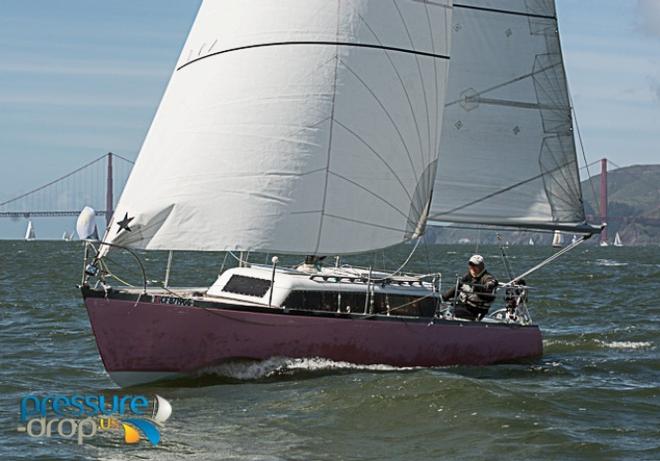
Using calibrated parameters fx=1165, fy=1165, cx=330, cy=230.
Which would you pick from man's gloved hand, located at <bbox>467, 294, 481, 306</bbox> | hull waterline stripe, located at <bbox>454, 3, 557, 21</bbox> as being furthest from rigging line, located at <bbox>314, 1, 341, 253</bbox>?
man's gloved hand, located at <bbox>467, 294, 481, 306</bbox>

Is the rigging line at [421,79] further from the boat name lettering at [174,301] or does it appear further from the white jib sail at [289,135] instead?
the boat name lettering at [174,301]

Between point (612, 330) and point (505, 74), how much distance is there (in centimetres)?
646

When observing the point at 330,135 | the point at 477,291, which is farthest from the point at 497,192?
the point at 330,135

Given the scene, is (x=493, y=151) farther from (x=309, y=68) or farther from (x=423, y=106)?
(x=309, y=68)

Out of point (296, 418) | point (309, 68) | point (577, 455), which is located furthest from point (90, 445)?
point (309, 68)

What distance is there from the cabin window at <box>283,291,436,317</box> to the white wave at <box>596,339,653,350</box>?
4931 millimetres

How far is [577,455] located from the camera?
1005cm

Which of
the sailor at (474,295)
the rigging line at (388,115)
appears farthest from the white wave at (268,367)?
the rigging line at (388,115)

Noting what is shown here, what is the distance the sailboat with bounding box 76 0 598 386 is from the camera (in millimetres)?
12523

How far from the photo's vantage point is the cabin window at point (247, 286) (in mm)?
13242

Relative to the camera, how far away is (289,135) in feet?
42.3

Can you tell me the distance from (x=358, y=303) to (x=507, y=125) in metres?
3.61

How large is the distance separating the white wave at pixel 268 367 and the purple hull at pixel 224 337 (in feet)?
0.22

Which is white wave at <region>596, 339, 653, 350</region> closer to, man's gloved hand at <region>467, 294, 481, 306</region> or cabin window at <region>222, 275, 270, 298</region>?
man's gloved hand at <region>467, 294, 481, 306</region>
